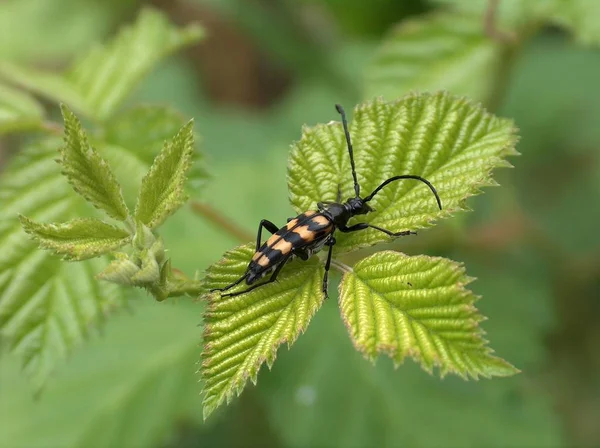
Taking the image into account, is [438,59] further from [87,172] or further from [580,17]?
[87,172]

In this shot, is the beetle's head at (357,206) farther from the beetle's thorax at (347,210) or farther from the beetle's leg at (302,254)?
the beetle's leg at (302,254)

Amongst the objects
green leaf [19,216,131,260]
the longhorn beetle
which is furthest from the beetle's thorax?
green leaf [19,216,131,260]

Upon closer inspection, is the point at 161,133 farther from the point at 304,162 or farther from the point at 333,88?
the point at 333,88

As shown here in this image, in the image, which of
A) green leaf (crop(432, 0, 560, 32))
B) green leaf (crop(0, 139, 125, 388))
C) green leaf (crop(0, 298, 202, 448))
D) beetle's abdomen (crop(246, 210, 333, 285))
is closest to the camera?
beetle's abdomen (crop(246, 210, 333, 285))

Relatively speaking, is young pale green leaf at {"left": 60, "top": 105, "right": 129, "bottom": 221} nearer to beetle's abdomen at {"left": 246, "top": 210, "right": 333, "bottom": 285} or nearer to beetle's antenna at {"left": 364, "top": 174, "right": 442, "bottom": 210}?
beetle's abdomen at {"left": 246, "top": 210, "right": 333, "bottom": 285}

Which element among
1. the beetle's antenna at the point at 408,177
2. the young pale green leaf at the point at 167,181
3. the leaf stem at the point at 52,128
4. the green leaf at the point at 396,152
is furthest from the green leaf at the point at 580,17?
the leaf stem at the point at 52,128

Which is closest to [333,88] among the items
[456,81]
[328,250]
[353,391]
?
[456,81]
